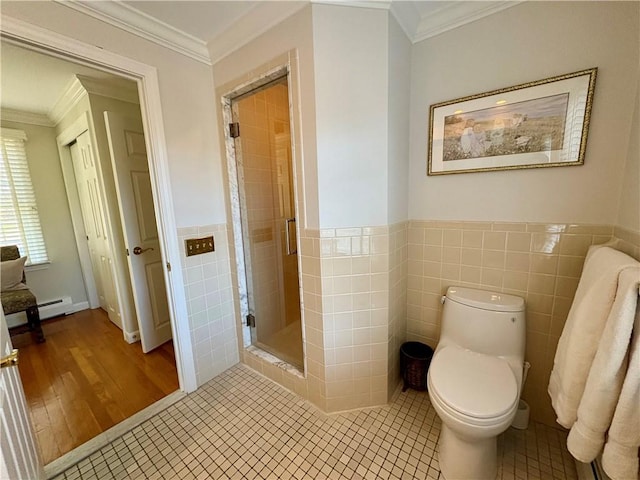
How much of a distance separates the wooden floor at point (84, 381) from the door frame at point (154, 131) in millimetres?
363

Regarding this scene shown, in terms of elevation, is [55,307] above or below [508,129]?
below

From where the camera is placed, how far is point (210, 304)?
73.5 inches

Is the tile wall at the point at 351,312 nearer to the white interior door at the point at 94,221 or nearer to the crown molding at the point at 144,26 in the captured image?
the crown molding at the point at 144,26

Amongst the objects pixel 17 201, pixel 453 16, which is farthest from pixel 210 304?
pixel 17 201

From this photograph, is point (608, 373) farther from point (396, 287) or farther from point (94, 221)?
point (94, 221)

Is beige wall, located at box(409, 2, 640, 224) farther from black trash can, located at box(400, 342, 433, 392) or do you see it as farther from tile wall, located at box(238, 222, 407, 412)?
black trash can, located at box(400, 342, 433, 392)

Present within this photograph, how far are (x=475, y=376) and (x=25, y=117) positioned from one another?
461cm

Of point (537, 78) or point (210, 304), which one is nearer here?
point (537, 78)

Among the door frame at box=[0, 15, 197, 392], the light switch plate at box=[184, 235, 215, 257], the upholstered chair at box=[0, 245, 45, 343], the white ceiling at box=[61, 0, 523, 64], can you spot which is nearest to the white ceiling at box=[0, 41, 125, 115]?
the door frame at box=[0, 15, 197, 392]

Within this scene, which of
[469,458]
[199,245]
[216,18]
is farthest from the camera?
[199,245]

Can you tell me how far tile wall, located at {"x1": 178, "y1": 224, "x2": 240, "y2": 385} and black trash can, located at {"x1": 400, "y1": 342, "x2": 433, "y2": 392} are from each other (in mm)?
1315

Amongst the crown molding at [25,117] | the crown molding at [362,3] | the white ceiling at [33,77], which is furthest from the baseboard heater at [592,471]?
the crown molding at [25,117]

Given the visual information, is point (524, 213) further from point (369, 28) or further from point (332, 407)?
→ point (332, 407)

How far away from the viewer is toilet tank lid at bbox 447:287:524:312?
136 centimetres
